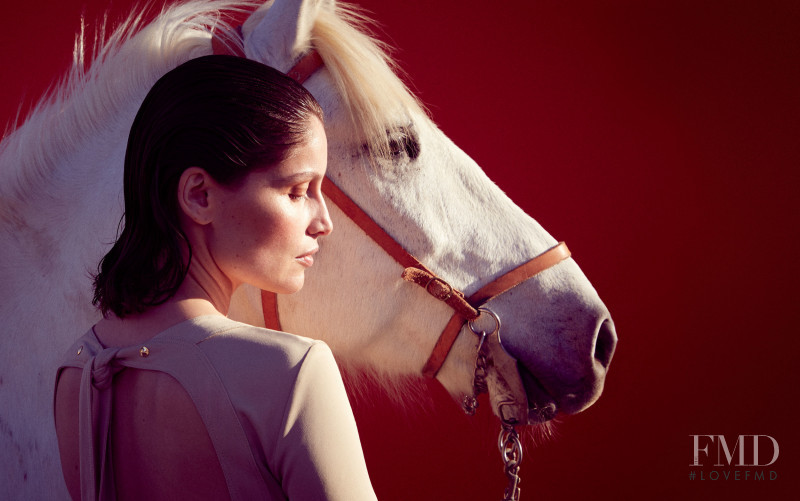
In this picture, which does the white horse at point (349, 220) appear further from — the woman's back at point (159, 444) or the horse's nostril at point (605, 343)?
the woman's back at point (159, 444)

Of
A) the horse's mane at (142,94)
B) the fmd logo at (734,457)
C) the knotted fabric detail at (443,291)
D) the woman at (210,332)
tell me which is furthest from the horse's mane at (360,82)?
the fmd logo at (734,457)

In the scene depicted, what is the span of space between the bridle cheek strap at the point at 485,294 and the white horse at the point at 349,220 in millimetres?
11

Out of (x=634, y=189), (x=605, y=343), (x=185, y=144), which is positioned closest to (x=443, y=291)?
(x=605, y=343)

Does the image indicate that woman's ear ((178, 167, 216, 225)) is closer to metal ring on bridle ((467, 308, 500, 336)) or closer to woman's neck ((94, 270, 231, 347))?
woman's neck ((94, 270, 231, 347))

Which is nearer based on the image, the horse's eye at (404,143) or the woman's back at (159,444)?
the woman's back at (159,444)

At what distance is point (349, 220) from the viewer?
0.88 meters

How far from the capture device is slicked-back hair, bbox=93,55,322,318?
43 centimetres

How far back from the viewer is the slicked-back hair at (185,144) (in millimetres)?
432

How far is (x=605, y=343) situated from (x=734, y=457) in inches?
44.6

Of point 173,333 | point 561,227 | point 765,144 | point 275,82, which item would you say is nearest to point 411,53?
point 561,227

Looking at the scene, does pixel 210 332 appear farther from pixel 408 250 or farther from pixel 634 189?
pixel 634 189

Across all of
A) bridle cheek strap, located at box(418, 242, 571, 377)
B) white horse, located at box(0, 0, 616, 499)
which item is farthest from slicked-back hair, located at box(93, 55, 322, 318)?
bridle cheek strap, located at box(418, 242, 571, 377)

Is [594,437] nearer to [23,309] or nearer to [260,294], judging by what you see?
[260,294]

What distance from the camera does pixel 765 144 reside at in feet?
5.67
